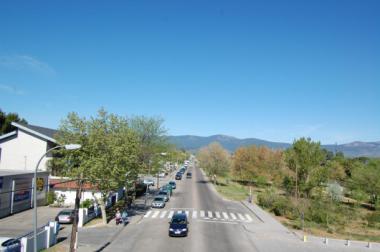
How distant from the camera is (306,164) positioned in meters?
60.8

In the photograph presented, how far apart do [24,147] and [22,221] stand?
15.2 metres

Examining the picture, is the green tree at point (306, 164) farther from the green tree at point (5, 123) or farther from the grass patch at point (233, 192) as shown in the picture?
the green tree at point (5, 123)

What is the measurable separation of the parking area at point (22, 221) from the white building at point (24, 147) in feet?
24.3

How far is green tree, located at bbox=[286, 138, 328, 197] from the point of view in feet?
196

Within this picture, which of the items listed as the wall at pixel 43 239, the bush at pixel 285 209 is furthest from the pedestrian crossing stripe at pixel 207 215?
the wall at pixel 43 239

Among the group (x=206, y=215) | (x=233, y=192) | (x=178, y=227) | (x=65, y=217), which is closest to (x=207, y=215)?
(x=206, y=215)

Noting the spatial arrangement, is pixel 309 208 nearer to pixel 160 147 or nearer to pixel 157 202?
pixel 157 202

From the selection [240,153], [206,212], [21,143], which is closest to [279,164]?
[240,153]

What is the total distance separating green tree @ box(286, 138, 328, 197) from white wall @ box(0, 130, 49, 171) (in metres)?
37.4

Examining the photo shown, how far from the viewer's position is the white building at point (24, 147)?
47656 mm

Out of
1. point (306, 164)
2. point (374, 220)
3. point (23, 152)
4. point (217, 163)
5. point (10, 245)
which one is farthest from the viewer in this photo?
point (217, 163)

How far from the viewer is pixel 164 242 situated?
29250 mm

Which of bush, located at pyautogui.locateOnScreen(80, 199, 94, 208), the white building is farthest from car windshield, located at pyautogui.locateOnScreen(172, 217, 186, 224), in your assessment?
the white building

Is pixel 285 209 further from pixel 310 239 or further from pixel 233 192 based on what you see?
pixel 233 192
